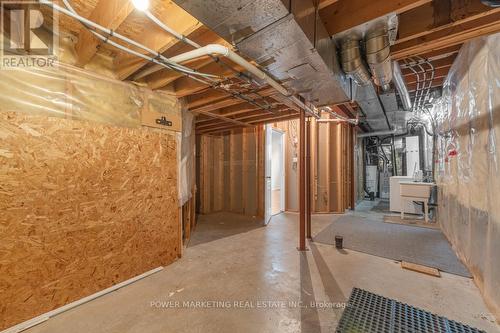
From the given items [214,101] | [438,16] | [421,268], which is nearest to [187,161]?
[214,101]

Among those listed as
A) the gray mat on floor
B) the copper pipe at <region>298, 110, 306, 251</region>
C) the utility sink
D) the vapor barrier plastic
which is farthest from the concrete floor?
the utility sink

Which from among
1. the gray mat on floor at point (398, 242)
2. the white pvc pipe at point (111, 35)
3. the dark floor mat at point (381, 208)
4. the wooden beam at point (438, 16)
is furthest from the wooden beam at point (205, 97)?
the dark floor mat at point (381, 208)

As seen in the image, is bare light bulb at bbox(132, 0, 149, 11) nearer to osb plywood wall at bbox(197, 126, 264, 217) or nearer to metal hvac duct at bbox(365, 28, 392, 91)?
metal hvac duct at bbox(365, 28, 392, 91)

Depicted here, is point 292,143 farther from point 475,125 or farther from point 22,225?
point 22,225

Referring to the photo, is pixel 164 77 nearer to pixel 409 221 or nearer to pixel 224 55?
pixel 224 55

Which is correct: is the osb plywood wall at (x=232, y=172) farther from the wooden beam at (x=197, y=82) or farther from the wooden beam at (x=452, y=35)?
the wooden beam at (x=452, y=35)

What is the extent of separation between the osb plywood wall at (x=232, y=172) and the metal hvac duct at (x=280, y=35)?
3.31 metres

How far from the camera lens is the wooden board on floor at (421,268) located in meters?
2.45

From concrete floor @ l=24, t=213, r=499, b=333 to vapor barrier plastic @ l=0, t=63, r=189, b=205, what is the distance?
1.47 meters

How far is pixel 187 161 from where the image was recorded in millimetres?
3387

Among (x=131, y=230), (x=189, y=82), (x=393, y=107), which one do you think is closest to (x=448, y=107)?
(x=393, y=107)

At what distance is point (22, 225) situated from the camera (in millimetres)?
1671

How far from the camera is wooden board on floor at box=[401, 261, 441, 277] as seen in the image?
2.45 meters

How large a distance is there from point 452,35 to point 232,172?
467cm
